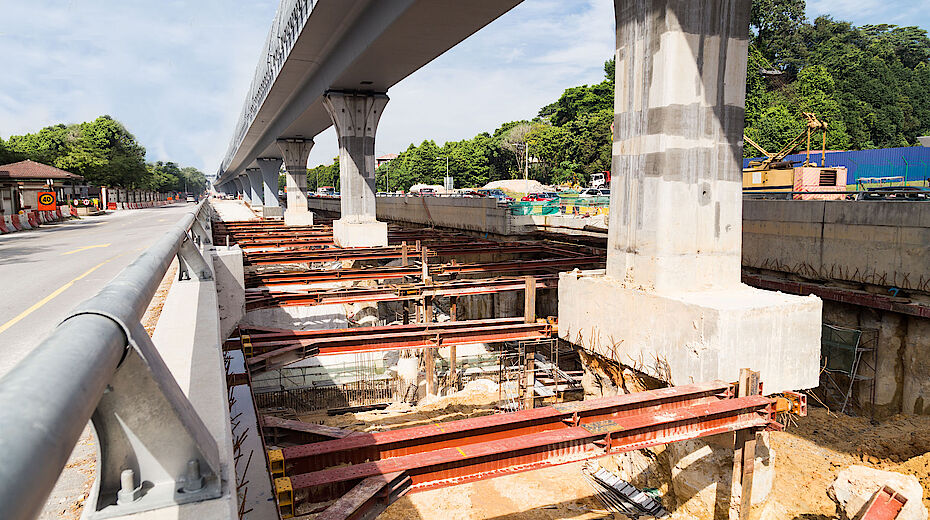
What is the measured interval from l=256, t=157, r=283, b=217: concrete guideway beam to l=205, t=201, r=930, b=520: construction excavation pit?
148 ft

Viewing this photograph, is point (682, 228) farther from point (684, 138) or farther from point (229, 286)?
point (229, 286)

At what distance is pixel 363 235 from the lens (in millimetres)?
23828

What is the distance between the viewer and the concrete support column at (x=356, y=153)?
81.0 ft

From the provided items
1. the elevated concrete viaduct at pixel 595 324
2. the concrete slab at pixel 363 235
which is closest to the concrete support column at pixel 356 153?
the concrete slab at pixel 363 235

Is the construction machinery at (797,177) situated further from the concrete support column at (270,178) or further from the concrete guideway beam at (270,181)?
the concrete support column at (270,178)

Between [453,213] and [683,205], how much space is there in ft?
77.6

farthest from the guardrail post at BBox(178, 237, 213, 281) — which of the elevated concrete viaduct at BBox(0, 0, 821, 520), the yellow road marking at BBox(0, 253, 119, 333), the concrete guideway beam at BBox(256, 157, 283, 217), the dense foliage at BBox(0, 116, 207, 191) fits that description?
the dense foliage at BBox(0, 116, 207, 191)

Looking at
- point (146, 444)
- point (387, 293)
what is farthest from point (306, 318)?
point (146, 444)

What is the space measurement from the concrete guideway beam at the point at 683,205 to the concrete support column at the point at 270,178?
2307 inches

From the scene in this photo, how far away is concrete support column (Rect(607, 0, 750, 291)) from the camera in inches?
319

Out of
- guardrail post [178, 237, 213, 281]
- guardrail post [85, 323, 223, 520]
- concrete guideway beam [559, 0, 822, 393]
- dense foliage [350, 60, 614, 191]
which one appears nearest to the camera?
guardrail post [85, 323, 223, 520]

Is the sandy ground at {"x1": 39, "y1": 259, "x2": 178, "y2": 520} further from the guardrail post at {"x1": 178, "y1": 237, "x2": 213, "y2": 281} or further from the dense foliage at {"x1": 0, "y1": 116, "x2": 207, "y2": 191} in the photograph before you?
the dense foliage at {"x1": 0, "y1": 116, "x2": 207, "y2": 191}

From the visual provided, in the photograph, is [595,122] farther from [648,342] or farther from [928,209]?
[648,342]

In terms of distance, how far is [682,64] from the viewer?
317 inches
